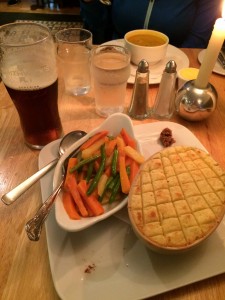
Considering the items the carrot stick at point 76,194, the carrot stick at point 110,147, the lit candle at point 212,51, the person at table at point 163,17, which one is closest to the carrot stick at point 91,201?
the carrot stick at point 76,194

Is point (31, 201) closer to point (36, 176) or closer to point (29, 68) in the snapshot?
point (36, 176)

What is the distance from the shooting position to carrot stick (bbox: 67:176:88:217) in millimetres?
649

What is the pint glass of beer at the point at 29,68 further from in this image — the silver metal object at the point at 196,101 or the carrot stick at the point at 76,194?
the silver metal object at the point at 196,101

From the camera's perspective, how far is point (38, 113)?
2.80 feet

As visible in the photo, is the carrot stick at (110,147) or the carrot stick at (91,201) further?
the carrot stick at (110,147)

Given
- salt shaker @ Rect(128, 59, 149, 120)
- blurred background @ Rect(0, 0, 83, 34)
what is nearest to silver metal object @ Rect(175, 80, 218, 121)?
salt shaker @ Rect(128, 59, 149, 120)

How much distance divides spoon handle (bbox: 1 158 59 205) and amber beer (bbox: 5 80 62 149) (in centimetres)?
15

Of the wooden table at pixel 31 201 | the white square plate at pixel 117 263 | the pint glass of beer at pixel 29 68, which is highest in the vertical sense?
the pint glass of beer at pixel 29 68

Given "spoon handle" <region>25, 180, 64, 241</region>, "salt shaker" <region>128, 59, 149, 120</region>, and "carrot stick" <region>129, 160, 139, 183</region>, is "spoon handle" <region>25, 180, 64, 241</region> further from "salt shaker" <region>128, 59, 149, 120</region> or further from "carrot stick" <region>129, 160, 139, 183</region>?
"salt shaker" <region>128, 59, 149, 120</region>

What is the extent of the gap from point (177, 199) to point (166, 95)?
1.70ft

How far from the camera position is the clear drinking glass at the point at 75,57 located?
3.66 ft

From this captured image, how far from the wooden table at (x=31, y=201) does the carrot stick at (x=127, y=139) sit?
0.22 m

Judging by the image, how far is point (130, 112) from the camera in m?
1.07

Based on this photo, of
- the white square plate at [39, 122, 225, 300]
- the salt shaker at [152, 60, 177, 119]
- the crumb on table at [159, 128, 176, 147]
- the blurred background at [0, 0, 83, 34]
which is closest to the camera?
the white square plate at [39, 122, 225, 300]
